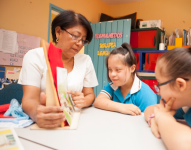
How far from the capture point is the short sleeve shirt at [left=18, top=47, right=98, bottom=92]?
85cm

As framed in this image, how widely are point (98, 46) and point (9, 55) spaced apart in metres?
1.85

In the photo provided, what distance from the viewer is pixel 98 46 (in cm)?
345

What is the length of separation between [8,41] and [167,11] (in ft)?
10.8

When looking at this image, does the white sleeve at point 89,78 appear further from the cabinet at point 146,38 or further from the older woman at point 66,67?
the cabinet at point 146,38

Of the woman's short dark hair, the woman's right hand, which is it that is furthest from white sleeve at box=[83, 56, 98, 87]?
the woman's right hand

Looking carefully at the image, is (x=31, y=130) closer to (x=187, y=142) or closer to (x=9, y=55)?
(x=187, y=142)

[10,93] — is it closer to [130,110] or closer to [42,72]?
[42,72]

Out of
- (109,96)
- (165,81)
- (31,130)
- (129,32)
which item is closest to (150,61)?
(129,32)

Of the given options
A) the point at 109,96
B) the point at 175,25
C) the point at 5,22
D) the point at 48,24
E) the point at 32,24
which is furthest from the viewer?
the point at 175,25

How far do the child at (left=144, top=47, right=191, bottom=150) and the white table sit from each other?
6 cm

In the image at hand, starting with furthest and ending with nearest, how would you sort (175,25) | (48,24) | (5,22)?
(175,25) → (48,24) → (5,22)

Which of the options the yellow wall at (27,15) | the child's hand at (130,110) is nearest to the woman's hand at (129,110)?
the child's hand at (130,110)

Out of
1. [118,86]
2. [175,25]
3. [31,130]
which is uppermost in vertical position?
[175,25]

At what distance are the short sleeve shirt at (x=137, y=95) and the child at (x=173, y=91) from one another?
0.41 meters
